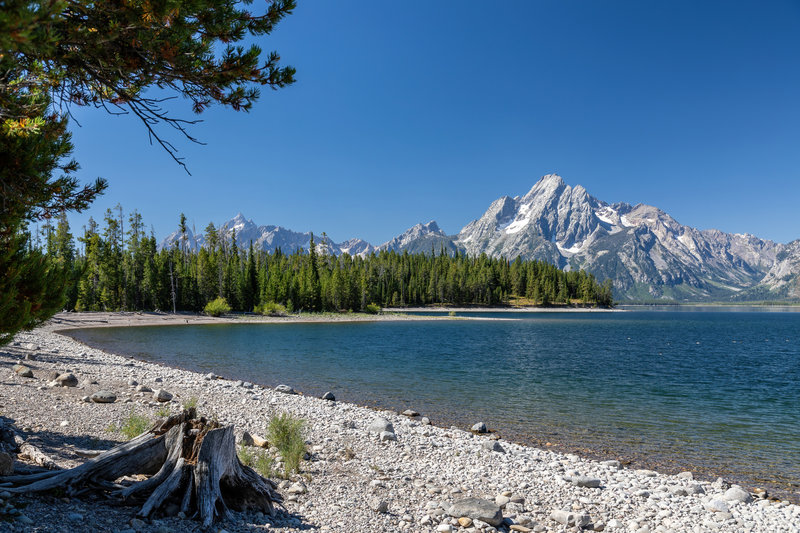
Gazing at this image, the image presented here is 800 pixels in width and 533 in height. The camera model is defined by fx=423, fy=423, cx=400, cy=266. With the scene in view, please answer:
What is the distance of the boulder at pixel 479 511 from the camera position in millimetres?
7523

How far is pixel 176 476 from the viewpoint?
6.32 meters

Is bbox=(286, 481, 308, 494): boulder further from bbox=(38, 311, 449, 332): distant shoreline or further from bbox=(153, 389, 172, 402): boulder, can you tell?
bbox=(38, 311, 449, 332): distant shoreline

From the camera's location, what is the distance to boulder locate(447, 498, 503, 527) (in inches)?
296

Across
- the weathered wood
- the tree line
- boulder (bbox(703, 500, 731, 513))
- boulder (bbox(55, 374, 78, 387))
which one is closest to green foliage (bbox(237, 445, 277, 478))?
the weathered wood

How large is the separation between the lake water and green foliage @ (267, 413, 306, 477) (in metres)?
7.81

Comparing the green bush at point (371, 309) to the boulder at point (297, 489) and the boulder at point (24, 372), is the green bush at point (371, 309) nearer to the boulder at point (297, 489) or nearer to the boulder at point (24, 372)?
the boulder at point (24, 372)

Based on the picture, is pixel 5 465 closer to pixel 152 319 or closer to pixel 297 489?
pixel 297 489

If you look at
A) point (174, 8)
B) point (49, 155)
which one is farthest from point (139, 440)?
point (174, 8)

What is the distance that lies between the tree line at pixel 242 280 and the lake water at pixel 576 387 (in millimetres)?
27076

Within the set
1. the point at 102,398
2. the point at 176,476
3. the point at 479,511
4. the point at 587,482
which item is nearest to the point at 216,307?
the point at 102,398

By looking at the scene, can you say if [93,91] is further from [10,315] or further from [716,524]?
[716,524]

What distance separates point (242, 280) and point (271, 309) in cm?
1074

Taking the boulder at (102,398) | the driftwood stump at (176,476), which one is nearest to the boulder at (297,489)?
the driftwood stump at (176,476)

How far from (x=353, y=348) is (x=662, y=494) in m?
33.0
